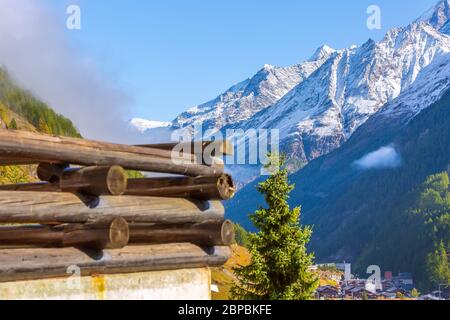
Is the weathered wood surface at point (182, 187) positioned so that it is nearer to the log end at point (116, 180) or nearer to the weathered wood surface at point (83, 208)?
the weathered wood surface at point (83, 208)

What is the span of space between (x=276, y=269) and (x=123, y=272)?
20176 mm

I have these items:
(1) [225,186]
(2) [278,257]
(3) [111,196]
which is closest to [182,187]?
(1) [225,186]


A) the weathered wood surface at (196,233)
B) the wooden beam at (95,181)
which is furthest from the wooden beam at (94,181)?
the weathered wood surface at (196,233)

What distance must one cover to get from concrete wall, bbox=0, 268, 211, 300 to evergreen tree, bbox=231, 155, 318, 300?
1785 centimetres

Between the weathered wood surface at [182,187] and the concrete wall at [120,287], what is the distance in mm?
1161

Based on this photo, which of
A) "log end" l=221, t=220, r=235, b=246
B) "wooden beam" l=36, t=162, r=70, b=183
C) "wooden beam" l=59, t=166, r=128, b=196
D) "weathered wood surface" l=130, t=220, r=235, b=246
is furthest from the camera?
"log end" l=221, t=220, r=235, b=246

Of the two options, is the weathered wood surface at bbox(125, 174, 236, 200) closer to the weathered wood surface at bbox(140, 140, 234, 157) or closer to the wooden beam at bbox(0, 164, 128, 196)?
the weathered wood surface at bbox(140, 140, 234, 157)

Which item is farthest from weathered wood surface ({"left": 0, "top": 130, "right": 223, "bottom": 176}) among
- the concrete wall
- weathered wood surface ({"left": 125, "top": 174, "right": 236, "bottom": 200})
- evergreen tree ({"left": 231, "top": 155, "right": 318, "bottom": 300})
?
evergreen tree ({"left": 231, "top": 155, "right": 318, "bottom": 300})

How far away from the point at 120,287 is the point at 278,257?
19653 mm

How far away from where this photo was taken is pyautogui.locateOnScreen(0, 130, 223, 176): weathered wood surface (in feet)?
26.3

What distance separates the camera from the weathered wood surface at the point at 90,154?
8031 mm

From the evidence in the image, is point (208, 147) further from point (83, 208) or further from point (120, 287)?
point (83, 208)
